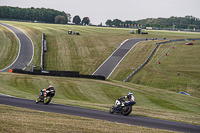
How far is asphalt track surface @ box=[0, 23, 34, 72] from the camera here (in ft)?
222

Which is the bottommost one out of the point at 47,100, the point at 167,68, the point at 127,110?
the point at 167,68

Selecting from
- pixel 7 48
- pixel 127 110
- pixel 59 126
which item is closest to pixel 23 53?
pixel 7 48

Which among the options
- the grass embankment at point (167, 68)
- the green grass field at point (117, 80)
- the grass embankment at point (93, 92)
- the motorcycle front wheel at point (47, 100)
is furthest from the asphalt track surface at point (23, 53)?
the motorcycle front wheel at point (47, 100)

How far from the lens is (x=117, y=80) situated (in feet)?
205

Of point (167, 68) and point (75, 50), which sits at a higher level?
point (75, 50)

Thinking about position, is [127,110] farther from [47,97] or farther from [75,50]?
[75,50]

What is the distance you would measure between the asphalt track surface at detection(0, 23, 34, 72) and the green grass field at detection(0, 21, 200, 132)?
1955 millimetres

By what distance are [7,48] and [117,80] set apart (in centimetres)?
3614

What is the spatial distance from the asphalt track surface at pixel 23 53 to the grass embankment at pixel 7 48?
126 cm

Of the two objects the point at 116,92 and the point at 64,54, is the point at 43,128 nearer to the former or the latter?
the point at 116,92

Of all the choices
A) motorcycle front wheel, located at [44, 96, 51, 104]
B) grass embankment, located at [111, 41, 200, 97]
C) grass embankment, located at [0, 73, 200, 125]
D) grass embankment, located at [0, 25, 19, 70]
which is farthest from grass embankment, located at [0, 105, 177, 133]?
grass embankment, located at [0, 25, 19, 70]

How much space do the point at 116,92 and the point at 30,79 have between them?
13750 millimetres

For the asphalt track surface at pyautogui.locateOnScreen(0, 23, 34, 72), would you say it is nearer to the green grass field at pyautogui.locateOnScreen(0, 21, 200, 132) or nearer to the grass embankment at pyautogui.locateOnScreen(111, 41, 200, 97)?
the green grass field at pyautogui.locateOnScreen(0, 21, 200, 132)

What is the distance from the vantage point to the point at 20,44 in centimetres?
8475
